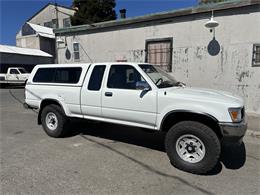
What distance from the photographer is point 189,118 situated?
412 centimetres

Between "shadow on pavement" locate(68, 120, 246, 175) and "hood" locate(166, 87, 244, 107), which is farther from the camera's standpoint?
"shadow on pavement" locate(68, 120, 246, 175)

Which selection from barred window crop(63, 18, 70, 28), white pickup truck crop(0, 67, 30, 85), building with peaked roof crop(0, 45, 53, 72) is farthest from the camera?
barred window crop(63, 18, 70, 28)

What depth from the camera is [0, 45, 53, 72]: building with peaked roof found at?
24719mm

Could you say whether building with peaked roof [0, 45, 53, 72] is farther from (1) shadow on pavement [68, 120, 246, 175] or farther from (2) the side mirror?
(2) the side mirror

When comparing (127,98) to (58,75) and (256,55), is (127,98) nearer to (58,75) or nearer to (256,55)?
(58,75)

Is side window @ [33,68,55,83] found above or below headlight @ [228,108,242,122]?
above

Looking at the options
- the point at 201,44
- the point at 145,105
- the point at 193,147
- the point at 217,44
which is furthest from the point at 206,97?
the point at 201,44

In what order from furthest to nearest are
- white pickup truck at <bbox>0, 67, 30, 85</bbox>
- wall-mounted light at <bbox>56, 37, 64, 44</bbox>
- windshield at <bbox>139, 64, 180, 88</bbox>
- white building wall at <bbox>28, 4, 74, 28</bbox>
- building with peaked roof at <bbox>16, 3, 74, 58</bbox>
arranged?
white building wall at <bbox>28, 4, 74, 28</bbox> < building with peaked roof at <bbox>16, 3, 74, 58</bbox> < white pickup truck at <bbox>0, 67, 30, 85</bbox> < wall-mounted light at <bbox>56, 37, 64, 44</bbox> < windshield at <bbox>139, 64, 180, 88</bbox>

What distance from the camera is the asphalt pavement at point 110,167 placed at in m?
3.38

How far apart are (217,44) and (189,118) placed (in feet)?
16.1

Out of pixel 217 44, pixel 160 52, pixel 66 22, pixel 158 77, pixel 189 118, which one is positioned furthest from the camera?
pixel 66 22

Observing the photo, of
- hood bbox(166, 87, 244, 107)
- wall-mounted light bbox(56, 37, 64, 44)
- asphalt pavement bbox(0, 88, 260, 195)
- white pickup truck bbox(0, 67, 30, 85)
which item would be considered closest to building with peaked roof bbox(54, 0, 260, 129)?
wall-mounted light bbox(56, 37, 64, 44)

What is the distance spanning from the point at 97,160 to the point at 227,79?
572cm

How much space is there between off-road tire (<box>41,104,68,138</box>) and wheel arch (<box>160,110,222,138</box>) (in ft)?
8.64
